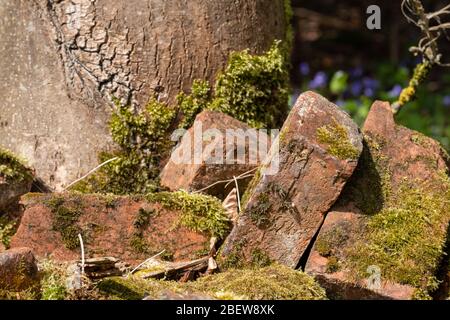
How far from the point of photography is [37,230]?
2.91 metres

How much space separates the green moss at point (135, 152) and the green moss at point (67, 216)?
1.43 ft

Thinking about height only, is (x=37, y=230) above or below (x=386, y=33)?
below

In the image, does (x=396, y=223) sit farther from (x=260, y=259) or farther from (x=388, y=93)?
(x=388, y=93)

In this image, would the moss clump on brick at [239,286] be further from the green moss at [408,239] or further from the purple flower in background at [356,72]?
the purple flower in background at [356,72]

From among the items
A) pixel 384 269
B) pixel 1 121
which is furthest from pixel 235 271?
pixel 1 121

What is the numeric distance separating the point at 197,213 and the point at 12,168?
0.72m

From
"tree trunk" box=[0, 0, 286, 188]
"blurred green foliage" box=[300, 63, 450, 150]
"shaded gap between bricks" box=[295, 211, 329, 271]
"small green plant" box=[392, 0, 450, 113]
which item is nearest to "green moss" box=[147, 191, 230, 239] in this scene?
"shaded gap between bricks" box=[295, 211, 329, 271]

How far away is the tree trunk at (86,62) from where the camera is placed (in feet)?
11.0

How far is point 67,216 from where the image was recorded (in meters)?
2.92

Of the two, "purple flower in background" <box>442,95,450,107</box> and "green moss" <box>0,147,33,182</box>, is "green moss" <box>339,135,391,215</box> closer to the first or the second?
"green moss" <box>0,147,33,182</box>

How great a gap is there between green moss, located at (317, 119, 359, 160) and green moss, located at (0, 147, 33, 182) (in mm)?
1116

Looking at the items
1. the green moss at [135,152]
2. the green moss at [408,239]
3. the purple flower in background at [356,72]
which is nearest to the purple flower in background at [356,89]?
the purple flower in background at [356,72]

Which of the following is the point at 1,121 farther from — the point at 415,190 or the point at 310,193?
the point at 415,190
